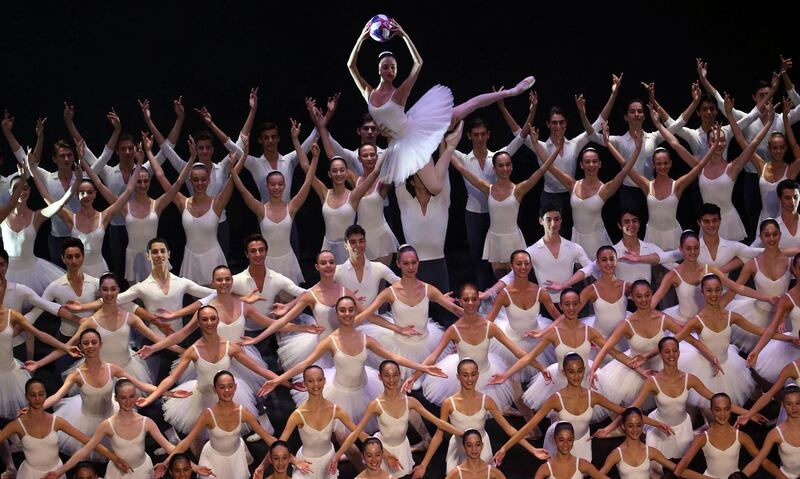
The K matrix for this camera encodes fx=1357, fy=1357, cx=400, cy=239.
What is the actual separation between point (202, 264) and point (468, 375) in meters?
1.72

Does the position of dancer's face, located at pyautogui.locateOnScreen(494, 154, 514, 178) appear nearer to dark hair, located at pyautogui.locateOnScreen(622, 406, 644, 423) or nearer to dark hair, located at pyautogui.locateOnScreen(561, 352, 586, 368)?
dark hair, located at pyautogui.locateOnScreen(561, 352, 586, 368)

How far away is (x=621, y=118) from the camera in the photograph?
812 cm

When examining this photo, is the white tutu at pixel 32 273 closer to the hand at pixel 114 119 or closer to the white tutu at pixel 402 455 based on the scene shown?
the hand at pixel 114 119

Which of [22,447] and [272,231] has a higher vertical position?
[272,231]

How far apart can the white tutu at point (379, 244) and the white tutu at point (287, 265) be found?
1.27 ft

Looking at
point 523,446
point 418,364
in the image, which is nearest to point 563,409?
point 523,446

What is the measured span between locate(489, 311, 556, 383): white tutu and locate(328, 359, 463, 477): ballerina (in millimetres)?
692

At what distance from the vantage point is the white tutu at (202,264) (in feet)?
23.1

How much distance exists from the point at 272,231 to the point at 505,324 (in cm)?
131

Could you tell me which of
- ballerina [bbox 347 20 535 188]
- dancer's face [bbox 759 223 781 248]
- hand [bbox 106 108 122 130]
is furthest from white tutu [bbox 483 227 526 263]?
hand [bbox 106 108 122 130]

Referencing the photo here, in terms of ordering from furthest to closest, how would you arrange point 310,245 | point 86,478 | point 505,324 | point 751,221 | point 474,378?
point 310,245
point 751,221
point 505,324
point 474,378
point 86,478

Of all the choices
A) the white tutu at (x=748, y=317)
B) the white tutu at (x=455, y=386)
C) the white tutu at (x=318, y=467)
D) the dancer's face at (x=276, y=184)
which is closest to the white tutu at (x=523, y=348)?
the white tutu at (x=455, y=386)

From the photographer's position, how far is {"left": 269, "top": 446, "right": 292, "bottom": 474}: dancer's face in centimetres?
579

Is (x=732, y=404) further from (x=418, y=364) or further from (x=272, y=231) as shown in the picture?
(x=272, y=231)
